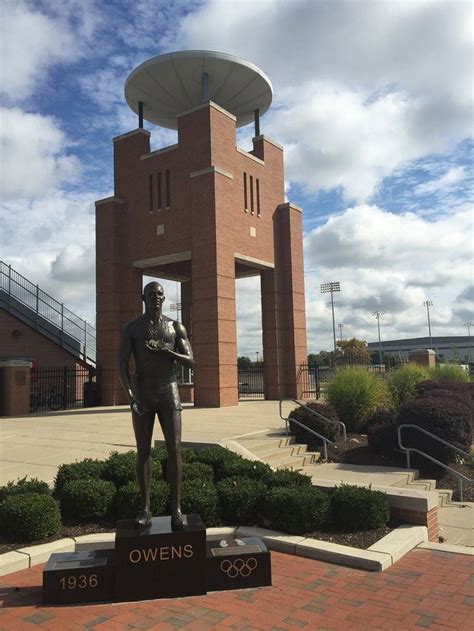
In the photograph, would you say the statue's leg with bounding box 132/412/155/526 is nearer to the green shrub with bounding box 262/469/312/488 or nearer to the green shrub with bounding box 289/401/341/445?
the green shrub with bounding box 262/469/312/488

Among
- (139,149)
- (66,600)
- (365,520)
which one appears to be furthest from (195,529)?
(139,149)

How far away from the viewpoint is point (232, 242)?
20969 mm

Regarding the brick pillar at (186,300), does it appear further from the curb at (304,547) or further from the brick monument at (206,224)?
the curb at (304,547)

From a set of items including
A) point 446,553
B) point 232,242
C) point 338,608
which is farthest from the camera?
point 232,242

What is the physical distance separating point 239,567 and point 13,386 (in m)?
17.3

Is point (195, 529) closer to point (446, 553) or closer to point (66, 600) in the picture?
point (66, 600)

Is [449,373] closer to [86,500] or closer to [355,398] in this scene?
[355,398]

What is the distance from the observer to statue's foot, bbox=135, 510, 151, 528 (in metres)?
4.93

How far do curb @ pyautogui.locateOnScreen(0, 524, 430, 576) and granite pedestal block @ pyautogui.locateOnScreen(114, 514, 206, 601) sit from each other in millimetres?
1207

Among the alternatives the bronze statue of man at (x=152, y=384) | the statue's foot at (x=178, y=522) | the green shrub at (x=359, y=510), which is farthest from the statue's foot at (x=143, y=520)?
the green shrub at (x=359, y=510)

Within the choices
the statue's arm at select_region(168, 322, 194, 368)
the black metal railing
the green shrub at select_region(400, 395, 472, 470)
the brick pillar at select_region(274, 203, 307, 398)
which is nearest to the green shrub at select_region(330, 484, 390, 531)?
the statue's arm at select_region(168, 322, 194, 368)

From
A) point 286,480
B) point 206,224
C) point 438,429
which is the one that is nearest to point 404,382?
point 438,429

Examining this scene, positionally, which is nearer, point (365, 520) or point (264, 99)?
point (365, 520)

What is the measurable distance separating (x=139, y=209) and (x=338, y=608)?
20394 mm
